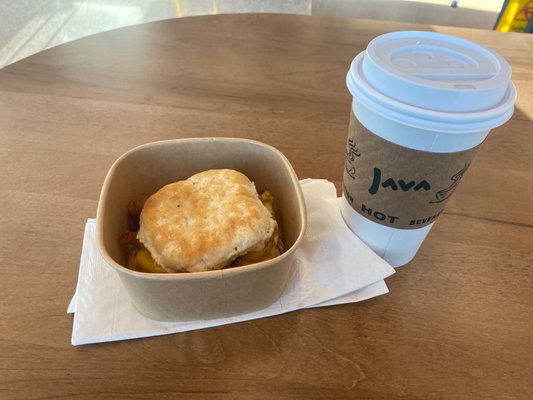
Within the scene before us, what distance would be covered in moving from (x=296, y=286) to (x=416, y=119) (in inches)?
8.7

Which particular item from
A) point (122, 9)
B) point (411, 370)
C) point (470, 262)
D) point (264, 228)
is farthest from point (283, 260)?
point (122, 9)

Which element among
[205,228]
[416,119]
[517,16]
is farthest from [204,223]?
[517,16]

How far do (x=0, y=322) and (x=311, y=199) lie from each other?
39 cm

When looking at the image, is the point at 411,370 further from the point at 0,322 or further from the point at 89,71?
the point at 89,71

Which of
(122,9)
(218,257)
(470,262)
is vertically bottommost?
(122,9)

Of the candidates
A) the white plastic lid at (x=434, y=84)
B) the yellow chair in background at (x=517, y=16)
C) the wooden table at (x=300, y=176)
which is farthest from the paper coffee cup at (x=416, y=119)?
the yellow chair in background at (x=517, y=16)

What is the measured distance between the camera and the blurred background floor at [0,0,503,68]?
1.48 metres

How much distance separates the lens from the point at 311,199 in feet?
1.82

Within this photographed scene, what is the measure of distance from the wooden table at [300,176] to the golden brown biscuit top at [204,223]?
9cm

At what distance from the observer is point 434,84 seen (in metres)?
0.34

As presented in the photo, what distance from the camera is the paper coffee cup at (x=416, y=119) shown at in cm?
34

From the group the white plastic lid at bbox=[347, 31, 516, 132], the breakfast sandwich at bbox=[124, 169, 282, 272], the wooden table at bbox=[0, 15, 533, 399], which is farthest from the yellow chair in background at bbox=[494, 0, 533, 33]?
the breakfast sandwich at bbox=[124, 169, 282, 272]

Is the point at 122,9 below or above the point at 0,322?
below

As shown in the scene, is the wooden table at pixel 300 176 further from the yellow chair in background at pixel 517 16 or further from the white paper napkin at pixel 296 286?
the yellow chair in background at pixel 517 16
